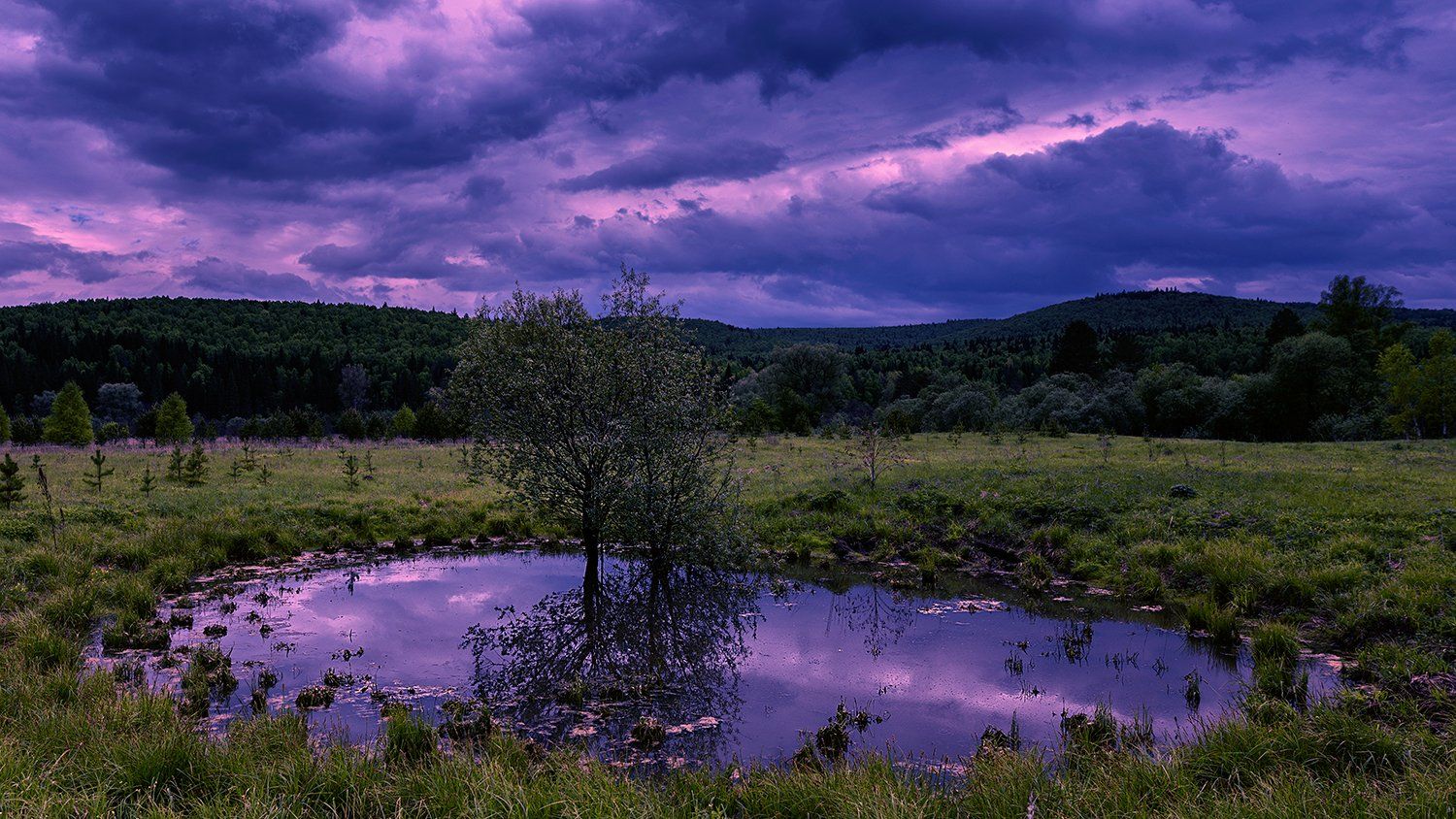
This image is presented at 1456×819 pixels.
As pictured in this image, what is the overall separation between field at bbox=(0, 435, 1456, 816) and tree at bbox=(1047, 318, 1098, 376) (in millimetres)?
61830

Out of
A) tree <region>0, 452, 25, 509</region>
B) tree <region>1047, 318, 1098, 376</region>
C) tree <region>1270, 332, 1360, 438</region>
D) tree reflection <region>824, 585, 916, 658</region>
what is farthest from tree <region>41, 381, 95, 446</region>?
tree <region>1047, 318, 1098, 376</region>

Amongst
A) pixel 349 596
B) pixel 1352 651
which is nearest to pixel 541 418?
pixel 349 596

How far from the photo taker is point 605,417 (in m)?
19.0

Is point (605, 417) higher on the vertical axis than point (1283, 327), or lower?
lower

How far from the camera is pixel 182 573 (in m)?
18.5

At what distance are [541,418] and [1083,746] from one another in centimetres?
1381

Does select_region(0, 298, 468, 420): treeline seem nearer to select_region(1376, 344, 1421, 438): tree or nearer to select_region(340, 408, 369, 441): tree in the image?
select_region(340, 408, 369, 441): tree

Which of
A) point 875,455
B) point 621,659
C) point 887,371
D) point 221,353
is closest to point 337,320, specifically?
point 221,353

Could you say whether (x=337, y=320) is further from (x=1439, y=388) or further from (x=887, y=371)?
(x=1439, y=388)

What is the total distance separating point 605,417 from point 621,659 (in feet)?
22.0

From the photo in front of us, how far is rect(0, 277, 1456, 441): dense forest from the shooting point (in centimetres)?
5900

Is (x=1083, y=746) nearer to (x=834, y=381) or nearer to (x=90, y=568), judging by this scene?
(x=90, y=568)

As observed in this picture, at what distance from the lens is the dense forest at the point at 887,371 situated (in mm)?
59000

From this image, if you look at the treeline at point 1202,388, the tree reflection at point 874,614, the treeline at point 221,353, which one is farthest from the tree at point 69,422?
the tree reflection at point 874,614
